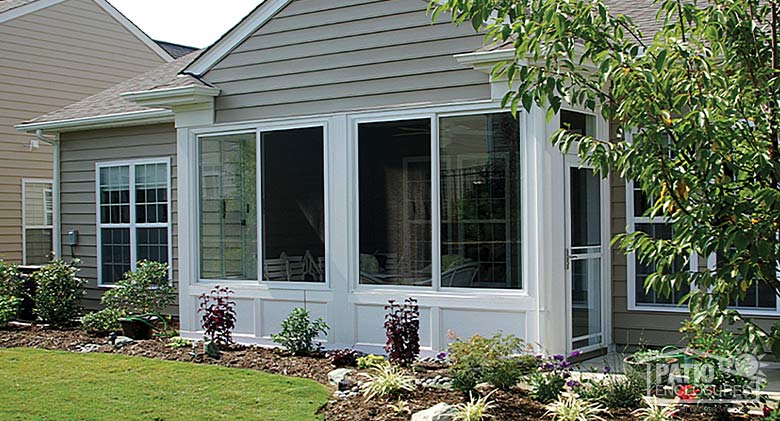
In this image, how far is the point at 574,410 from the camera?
231 inches

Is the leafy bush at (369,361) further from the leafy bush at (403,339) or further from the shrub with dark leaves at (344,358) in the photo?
the shrub with dark leaves at (344,358)

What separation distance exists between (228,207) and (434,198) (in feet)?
9.11

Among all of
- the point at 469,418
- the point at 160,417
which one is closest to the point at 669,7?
the point at 469,418

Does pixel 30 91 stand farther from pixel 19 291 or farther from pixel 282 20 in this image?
pixel 282 20

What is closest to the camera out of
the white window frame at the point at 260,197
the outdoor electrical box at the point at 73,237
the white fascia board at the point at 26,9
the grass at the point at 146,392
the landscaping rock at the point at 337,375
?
the grass at the point at 146,392

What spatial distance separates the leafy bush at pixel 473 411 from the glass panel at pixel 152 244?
711 cm

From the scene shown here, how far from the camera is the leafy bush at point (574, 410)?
19.2ft

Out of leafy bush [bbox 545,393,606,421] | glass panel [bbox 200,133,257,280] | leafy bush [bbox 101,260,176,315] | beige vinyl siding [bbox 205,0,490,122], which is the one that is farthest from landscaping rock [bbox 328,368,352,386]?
leafy bush [bbox 101,260,176,315]

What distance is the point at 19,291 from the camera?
1229 centimetres

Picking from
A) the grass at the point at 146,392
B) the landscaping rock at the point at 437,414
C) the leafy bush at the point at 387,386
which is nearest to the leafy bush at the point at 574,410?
the landscaping rock at the point at 437,414

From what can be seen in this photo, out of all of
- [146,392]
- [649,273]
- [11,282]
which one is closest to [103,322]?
[11,282]

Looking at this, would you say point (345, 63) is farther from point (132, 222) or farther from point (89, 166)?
point (89, 166)

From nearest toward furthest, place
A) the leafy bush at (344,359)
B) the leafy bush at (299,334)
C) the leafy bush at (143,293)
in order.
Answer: the leafy bush at (344,359) → the leafy bush at (299,334) → the leafy bush at (143,293)

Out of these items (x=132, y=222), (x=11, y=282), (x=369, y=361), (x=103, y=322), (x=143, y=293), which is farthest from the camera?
(x=132, y=222)
